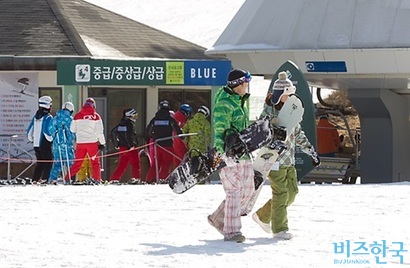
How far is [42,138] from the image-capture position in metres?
19.7

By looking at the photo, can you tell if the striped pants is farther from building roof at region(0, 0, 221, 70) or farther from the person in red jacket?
the person in red jacket

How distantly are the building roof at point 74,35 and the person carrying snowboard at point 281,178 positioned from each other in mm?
12965

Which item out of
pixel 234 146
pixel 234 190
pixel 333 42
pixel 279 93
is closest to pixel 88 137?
pixel 333 42

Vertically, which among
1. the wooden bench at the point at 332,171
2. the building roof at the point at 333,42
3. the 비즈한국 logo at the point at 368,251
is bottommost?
the 비즈한국 logo at the point at 368,251

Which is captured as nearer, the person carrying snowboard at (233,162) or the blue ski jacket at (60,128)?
the person carrying snowboard at (233,162)

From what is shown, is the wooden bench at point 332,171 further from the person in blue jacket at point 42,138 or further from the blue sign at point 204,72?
the person in blue jacket at point 42,138

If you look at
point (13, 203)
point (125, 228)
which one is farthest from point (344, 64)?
point (125, 228)

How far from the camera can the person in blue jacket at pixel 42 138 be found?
1956 centimetres

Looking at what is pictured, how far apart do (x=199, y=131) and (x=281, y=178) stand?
34.7 feet

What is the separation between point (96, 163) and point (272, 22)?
28.0ft

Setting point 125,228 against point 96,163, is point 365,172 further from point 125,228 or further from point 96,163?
point 125,228

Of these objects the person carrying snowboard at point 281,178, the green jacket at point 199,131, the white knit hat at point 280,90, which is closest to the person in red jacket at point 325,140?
the green jacket at point 199,131

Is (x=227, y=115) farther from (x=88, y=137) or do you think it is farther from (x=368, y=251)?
(x=88, y=137)

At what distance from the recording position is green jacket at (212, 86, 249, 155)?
1027 cm
